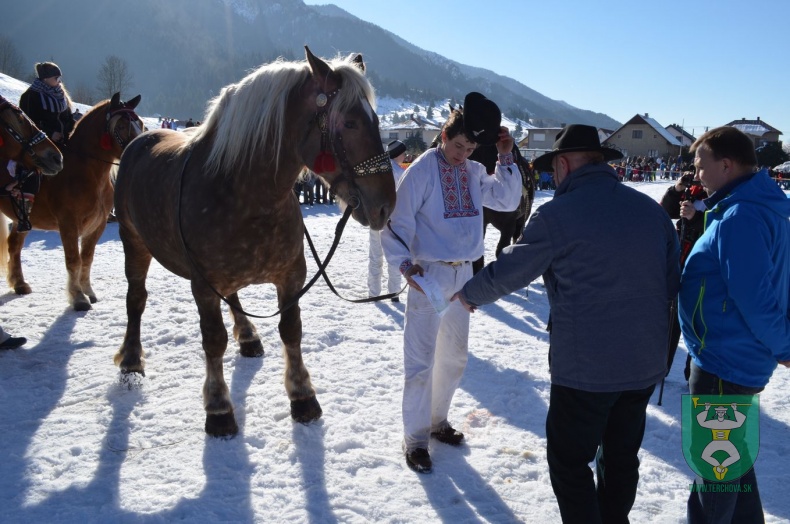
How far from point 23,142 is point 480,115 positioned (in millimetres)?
4841

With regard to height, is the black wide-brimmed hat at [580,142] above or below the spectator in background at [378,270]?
above

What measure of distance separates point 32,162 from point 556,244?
5.62 metres

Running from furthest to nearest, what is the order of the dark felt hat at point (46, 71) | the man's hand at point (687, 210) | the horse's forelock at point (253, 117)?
the dark felt hat at point (46, 71), the man's hand at point (687, 210), the horse's forelock at point (253, 117)

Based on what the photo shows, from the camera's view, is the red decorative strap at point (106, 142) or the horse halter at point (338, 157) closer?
the horse halter at point (338, 157)

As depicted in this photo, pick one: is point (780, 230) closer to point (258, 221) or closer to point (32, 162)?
point (258, 221)

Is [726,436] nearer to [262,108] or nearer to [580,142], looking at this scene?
[580,142]

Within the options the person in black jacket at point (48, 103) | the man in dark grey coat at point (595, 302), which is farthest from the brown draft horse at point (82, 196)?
the man in dark grey coat at point (595, 302)

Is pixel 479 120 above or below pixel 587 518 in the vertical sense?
above

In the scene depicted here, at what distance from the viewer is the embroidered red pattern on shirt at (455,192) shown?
124 inches

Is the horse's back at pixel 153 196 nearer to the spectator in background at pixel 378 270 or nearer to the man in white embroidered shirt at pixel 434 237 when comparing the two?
the man in white embroidered shirt at pixel 434 237

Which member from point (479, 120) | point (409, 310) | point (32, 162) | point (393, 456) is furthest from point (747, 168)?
point (32, 162)

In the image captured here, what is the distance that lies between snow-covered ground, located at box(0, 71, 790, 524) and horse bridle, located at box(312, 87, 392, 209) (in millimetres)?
1774

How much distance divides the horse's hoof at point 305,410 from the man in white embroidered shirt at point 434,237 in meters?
0.83

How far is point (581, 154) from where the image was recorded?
2312 millimetres
